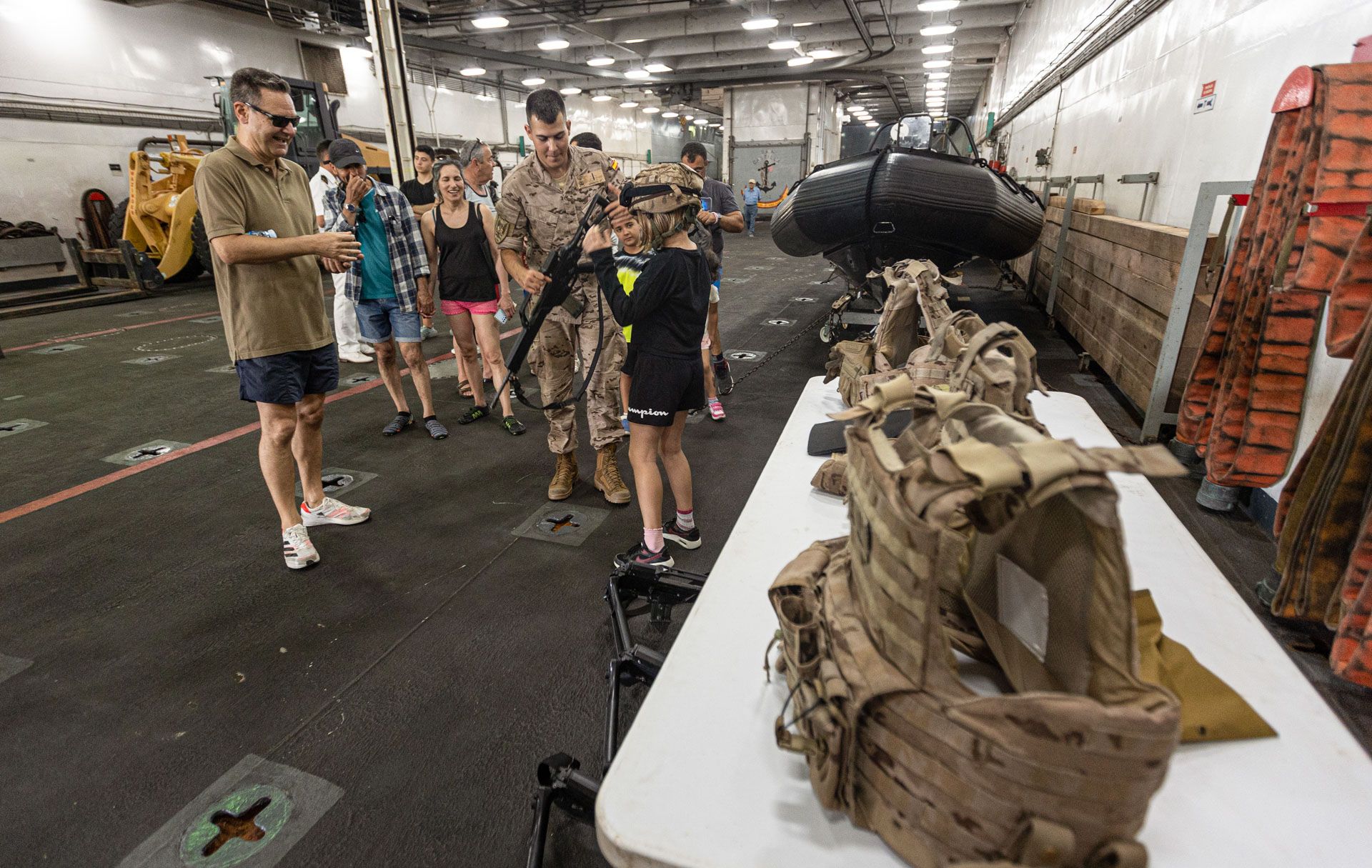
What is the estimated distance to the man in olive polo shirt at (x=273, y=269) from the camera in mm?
2047

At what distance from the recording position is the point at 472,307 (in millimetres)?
3670

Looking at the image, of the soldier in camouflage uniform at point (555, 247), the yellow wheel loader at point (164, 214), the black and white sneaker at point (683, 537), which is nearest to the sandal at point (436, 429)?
the soldier in camouflage uniform at point (555, 247)

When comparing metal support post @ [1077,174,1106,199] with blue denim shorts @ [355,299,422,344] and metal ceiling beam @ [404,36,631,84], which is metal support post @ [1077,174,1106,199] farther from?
metal ceiling beam @ [404,36,631,84]

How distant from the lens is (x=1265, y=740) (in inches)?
34.7

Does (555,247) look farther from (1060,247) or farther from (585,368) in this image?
(1060,247)

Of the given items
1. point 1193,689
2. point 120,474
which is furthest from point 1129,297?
point 120,474

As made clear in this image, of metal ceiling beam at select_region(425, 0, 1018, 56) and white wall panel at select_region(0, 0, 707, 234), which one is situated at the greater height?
metal ceiling beam at select_region(425, 0, 1018, 56)

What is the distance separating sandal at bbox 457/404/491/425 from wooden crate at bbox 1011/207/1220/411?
3.76m

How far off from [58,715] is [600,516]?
181 centimetres

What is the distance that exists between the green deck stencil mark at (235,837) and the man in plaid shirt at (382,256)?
7.96ft

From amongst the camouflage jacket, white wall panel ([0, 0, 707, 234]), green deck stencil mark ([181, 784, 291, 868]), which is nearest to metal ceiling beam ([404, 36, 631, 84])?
white wall panel ([0, 0, 707, 234])

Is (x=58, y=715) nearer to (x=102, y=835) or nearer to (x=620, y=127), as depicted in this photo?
(x=102, y=835)

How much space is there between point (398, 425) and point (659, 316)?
95.5 inches

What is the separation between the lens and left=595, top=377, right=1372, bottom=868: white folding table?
2.50ft
